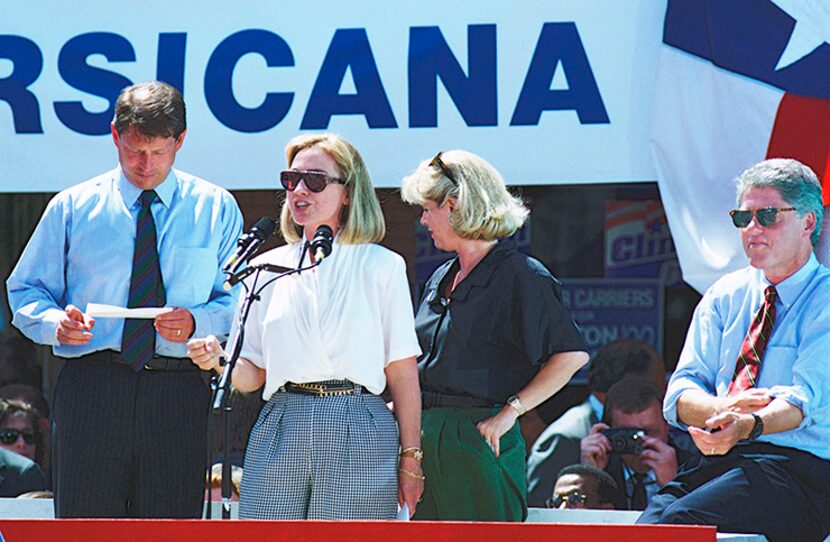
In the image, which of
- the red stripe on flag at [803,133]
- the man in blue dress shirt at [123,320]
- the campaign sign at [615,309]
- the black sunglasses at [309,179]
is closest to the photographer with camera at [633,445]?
the campaign sign at [615,309]

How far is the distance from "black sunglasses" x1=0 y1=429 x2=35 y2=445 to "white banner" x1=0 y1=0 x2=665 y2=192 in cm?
163

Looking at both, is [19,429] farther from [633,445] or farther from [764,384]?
[764,384]

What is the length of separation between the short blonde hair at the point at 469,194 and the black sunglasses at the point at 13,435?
321 cm

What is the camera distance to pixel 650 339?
757 centimetres

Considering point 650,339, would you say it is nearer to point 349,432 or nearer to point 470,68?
point 470,68

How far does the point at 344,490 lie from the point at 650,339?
4.15 m

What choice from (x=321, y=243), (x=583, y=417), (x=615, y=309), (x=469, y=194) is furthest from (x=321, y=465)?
(x=615, y=309)

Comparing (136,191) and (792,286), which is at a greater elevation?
(136,191)

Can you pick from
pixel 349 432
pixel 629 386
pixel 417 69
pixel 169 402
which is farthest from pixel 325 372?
pixel 629 386

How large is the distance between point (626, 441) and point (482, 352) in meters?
1.79

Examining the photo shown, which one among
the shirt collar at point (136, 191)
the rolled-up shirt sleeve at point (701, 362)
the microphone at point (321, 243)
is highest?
the shirt collar at point (136, 191)

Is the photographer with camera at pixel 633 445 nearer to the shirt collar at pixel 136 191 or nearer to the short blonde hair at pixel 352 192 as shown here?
the short blonde hair at pixel 352 192

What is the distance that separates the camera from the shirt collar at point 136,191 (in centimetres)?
425

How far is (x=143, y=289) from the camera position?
4156mm
